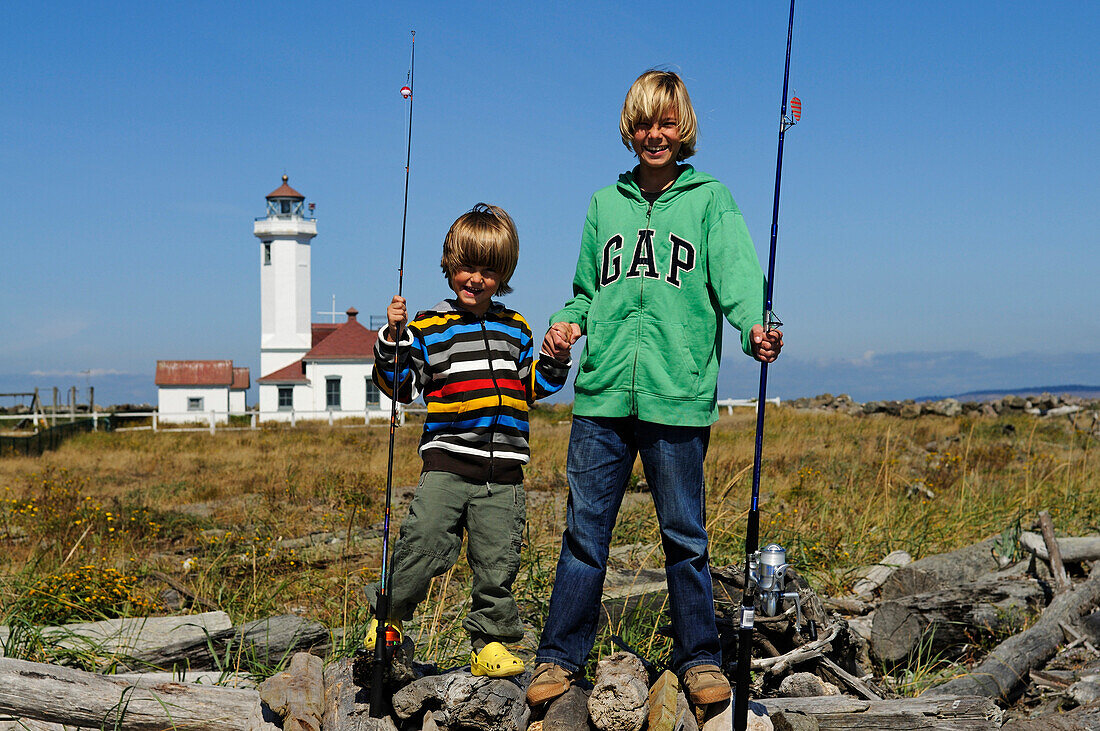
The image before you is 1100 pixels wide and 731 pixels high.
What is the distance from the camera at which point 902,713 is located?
3.56 metres

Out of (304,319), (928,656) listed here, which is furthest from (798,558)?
(304,319)

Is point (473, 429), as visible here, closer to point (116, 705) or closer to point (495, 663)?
point (495, 663)

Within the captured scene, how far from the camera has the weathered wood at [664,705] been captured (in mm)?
3197

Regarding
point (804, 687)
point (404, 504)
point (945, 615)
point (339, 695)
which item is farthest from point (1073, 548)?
point (404, 504)

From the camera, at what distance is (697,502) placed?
130 inches

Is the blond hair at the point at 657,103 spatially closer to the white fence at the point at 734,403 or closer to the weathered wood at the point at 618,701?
the weathered wood at the point at 618,701

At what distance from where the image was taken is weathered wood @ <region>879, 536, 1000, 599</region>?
5.71 metres

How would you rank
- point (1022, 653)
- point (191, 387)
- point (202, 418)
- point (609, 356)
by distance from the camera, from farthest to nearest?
point (191, 387) → point (202, 418) → point (1022, 653) → point (609, 356)

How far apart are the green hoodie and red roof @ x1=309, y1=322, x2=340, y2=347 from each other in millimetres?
39572

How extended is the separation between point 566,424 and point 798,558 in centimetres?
1612

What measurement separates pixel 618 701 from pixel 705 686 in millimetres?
336

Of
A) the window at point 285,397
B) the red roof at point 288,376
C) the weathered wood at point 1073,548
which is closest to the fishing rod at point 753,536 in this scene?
the weathered wood at point 1073,548

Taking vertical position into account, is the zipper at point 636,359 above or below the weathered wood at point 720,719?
above

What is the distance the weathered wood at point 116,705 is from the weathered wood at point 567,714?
1.20 metres
